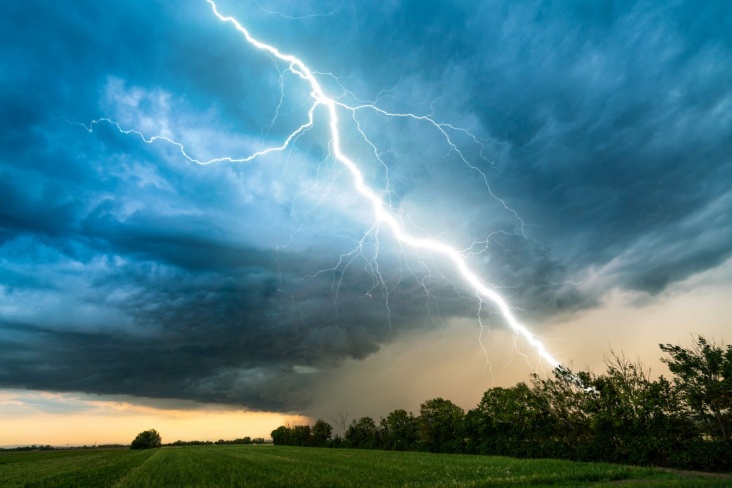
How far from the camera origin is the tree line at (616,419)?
73.8 ft

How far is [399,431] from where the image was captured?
6062 centimetres

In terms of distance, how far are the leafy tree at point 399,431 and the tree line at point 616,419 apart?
9.12 meters

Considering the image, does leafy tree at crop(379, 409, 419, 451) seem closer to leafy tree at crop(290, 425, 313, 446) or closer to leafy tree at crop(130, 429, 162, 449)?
leafy tree at crop(290, 425, 313, 446)

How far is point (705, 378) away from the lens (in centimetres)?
2378

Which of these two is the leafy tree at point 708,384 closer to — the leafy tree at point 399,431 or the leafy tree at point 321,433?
the leafy tree at point 399,431

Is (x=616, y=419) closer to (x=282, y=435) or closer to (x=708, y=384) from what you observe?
(x=708, y=384)

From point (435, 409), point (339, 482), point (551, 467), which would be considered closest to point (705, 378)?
point (551, 467)

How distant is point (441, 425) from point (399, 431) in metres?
11.8

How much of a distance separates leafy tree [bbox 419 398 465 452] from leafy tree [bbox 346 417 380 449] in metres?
15.2

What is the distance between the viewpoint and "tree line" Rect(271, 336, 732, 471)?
2250cm

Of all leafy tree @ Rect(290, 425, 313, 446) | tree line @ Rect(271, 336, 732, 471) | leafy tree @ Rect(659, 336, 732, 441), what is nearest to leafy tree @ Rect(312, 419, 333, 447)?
leafy tree @ Rect(290, 425, 313, 446)

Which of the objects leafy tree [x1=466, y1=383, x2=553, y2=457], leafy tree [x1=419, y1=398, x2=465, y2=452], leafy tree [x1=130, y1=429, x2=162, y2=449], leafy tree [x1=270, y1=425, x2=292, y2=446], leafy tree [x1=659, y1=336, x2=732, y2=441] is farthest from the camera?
Result: leafy tree [x1=130, y1=429, x2=162, y2=449]

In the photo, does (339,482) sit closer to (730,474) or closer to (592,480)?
(592,480)

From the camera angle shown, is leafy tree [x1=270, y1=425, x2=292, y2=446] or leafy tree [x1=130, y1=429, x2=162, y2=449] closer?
leafy tree [x1=270, y1=425, x2=292, y2=446]
